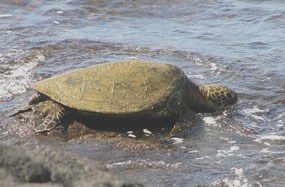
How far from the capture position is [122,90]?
252 inches

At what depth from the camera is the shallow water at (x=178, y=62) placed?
5605 millimetres

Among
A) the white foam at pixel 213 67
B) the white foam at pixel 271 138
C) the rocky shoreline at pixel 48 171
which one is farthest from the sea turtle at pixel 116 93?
the rocky shoreline at pixel 48 171

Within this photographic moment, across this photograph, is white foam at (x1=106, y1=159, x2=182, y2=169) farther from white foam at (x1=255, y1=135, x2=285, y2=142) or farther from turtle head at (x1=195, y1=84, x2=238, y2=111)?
turtle head at (x1=195, y1=84, x2=238, y2=111)

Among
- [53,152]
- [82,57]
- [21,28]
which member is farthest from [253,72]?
[53,152]

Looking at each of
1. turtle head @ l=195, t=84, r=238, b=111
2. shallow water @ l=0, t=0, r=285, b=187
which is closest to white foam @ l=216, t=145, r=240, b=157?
shallow water @ l=0, t=0, r=285, b=187

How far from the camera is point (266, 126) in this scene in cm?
667

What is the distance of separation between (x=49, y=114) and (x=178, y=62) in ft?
11.1

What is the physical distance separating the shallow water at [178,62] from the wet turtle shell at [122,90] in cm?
33

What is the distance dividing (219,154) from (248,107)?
151cm

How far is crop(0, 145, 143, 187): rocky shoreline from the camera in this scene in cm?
250

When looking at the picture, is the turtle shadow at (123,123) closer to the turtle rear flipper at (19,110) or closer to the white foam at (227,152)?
the turtle rear flipper at (19,110)

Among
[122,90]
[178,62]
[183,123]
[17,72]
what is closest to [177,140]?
[183,123]

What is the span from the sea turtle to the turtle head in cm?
31

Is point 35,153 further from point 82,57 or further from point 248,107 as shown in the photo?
point 82,57
